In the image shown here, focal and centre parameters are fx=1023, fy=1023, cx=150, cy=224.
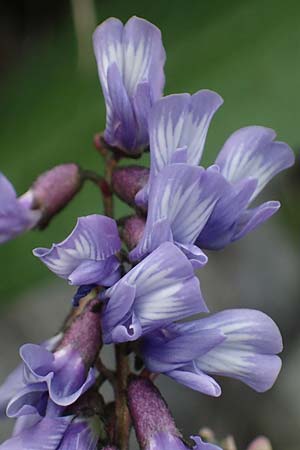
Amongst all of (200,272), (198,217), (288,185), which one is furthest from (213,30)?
(198,217)

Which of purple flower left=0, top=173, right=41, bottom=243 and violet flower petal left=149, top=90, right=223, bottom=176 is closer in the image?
violet flower petal left=149, top=90, right=223, bottom=176

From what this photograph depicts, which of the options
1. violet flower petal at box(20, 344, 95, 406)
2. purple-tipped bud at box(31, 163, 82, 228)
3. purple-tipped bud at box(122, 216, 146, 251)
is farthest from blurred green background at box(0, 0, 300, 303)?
violet flower petal at box(20, 344, 95, 406)

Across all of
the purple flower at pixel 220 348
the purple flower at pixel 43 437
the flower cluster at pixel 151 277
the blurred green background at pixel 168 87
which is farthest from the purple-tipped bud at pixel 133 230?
the blurred green background at pixel 168 87

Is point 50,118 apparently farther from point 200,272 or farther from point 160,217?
point 160,217

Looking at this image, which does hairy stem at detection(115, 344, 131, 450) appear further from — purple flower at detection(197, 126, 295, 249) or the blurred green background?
the blurred green background

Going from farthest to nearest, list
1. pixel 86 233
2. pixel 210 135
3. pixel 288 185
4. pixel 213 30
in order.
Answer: pixel 288 185
pixel 213 30
pixel 210 135
pixel 86 233

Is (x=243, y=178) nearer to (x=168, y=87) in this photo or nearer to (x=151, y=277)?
(x=151, y=277)
